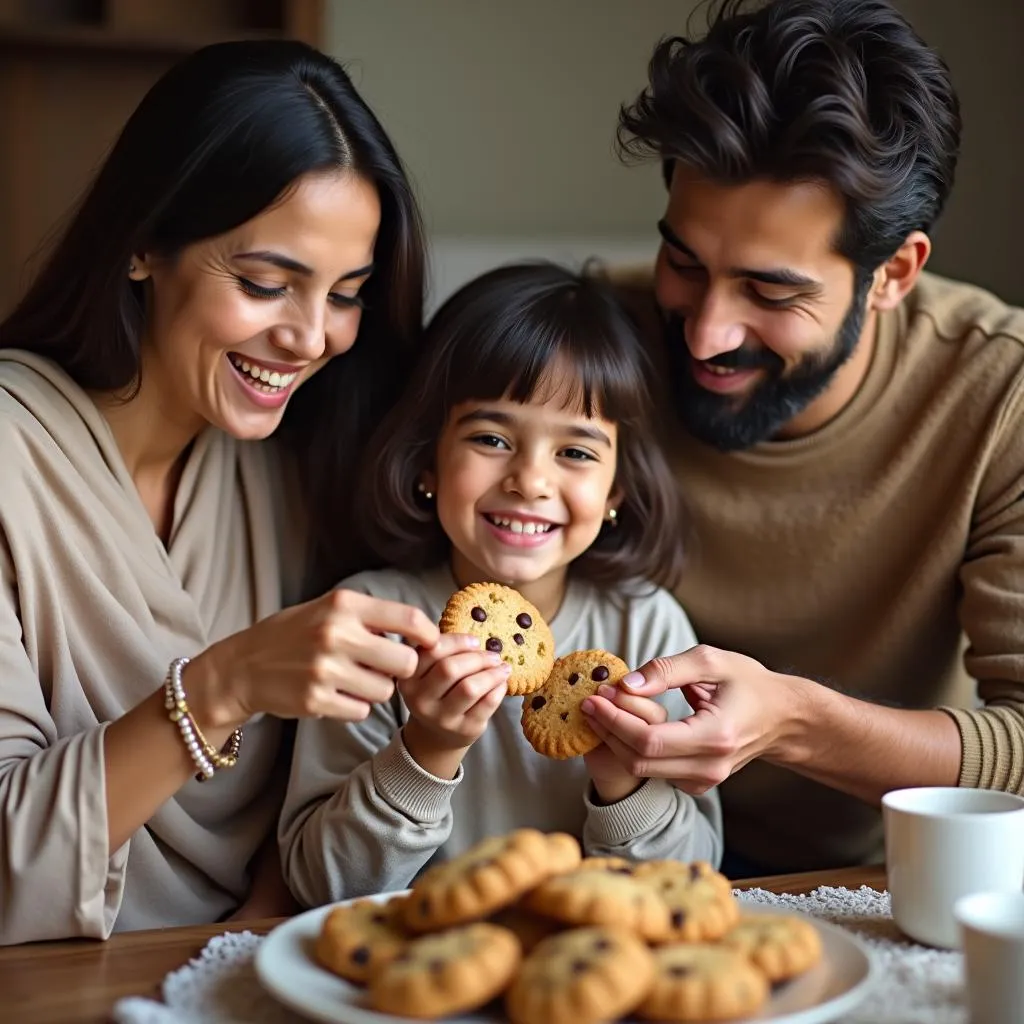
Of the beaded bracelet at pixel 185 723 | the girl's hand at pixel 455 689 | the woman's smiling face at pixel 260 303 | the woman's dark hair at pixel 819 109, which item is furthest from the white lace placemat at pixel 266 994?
the woman's dark hair at pixel 819 109

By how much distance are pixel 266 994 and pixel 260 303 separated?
0.84m

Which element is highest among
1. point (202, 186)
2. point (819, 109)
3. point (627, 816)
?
point (819, 109)

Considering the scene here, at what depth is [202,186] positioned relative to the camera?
5.21 ft

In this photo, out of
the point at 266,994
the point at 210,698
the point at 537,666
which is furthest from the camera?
the point at 537,666

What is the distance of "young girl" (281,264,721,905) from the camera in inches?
57.9

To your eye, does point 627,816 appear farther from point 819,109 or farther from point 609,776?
point 819,109

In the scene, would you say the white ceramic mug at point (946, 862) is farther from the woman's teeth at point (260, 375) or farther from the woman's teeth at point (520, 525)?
the woman's teeth at point (260, 375)

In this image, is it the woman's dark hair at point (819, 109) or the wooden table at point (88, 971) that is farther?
the woman's dark hair at point (819, 109)

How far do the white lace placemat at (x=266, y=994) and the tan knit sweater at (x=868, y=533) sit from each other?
751 mm

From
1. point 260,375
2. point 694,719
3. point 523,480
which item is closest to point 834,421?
point 523,480

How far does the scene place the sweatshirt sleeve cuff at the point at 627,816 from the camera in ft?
4.99

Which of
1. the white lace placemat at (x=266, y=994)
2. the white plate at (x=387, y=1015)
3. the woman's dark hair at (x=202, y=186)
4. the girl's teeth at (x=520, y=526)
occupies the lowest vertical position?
the white lace placemat at (x=266, y=994)

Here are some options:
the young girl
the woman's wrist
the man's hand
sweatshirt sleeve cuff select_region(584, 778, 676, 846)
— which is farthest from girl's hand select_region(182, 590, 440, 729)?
sweatshirt sleeve cuff select_region(584, 778, 676, 846)

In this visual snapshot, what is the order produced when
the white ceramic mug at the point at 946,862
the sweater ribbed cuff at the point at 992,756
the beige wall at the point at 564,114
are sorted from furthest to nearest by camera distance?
the beige wall at the point at 564,114 < the sweater ribbed cuff at the point at 992,756 < the white ceramic mug at the point at 946,862
